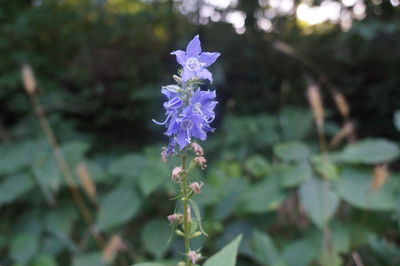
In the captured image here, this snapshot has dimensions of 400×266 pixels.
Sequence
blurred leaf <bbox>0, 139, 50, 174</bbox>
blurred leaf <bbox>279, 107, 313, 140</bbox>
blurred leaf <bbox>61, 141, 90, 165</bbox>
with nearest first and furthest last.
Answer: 1. blurred leaf <bbox>0, 139, 50, 174</bbox>
2. blurred leaf <bbox>61, 141, 90, 165</bbox>
3. blurred leaf <bbox>279, 107, 313, 140</bbox>

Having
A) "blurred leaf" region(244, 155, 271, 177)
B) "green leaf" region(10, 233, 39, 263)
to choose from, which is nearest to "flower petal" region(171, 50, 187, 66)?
"blurred leaf" region(244, 155, 271, 177)

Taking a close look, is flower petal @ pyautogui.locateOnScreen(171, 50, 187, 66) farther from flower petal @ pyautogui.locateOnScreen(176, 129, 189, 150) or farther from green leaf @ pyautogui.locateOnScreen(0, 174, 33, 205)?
green leaf @ pyautogui.locateOnScreen(0, 174, 33, 205)

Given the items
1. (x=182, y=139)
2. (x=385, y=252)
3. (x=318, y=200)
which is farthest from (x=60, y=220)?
(x=182, y=139)

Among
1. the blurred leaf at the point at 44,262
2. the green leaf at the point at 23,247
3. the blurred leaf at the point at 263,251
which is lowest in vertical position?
the blurred leaf at the point at 263,251

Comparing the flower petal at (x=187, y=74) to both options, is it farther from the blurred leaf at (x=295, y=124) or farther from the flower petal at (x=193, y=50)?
the blurred leaf at (x=295, y=124)

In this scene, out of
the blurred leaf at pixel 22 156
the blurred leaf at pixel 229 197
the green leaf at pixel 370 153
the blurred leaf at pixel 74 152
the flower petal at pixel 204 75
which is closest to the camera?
the flower petal at pixel 204 75

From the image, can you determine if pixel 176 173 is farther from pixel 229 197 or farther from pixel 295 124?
pixel 295 124

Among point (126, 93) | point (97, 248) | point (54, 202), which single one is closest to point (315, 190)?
point (97, 248)

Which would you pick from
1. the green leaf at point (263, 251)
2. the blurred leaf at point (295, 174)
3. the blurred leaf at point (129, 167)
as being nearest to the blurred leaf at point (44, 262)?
the blurred leaf at point (129, 167)

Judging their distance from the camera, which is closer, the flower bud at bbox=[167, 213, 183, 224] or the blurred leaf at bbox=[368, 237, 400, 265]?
the flower bud at bbox=[167, 213, 183, 224]
